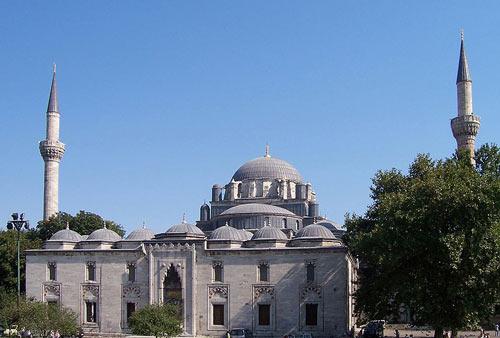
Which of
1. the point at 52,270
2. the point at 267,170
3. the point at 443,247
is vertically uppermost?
the point at 267,170

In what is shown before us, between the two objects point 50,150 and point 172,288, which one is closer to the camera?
point 172,288

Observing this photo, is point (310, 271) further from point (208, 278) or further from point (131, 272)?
point (131, 272)

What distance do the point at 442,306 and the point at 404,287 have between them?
195cm

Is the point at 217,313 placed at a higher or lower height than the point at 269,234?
lower

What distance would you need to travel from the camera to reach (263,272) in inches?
Result: 1683

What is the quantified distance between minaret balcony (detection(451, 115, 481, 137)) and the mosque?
1327 cm

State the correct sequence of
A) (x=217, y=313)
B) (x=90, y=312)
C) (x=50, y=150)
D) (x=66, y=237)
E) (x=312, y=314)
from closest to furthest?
(x=312, y=314) < (x=217, y=313) < (x=90, y=312) < (x=66, y=237) < (x=50, y=150)

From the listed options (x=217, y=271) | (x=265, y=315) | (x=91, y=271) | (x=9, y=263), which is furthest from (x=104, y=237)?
(x=265, y=315)

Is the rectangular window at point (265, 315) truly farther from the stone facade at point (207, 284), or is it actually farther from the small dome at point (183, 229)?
the small dome at point (183, 229)

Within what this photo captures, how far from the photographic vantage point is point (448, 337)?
3938cm

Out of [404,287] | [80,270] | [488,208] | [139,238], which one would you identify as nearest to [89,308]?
[80,270]

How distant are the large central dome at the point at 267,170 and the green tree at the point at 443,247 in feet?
88.4

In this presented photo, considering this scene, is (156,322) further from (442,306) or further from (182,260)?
(442,306)

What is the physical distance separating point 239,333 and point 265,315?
1980 mm
